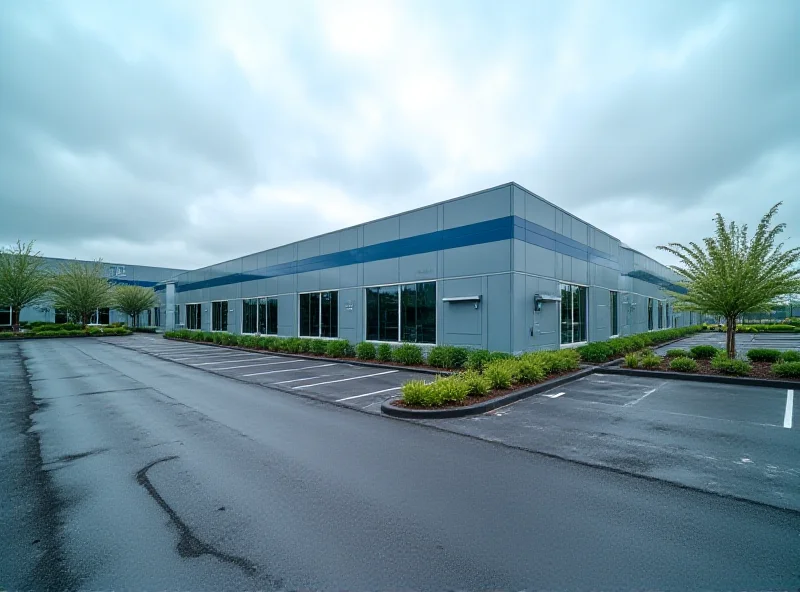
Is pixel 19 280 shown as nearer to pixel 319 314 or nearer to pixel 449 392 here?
pixel 319 314

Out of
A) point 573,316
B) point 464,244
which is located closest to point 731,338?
point 573,316

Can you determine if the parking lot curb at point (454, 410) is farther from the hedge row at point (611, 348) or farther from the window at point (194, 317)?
the window at point (194, 317)

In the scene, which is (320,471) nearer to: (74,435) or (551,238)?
(74,435)

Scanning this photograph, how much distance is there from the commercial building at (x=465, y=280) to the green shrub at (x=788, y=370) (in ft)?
20.3

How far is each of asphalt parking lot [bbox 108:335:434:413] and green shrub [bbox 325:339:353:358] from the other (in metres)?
0.60

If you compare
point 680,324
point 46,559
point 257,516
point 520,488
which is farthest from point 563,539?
point 680,324

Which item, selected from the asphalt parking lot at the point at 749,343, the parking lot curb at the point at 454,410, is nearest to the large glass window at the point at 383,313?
the parking lot curb at the point at 454,410

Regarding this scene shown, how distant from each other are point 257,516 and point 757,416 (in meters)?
9.07

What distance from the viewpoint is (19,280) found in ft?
113

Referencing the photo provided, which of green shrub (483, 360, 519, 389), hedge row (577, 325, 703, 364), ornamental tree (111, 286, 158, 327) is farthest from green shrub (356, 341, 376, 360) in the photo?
ornamental tree (111, 286, 158, 327)

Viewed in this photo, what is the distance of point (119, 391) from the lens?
10.4 meters

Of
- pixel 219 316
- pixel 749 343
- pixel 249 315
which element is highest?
pixel 249 315

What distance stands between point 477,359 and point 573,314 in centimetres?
720

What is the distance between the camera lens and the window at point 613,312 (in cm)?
2041
